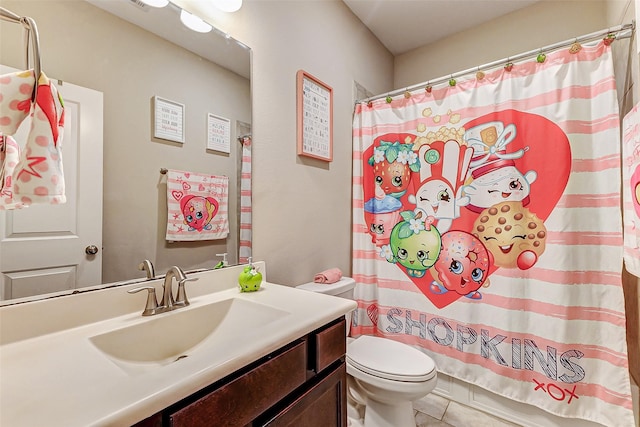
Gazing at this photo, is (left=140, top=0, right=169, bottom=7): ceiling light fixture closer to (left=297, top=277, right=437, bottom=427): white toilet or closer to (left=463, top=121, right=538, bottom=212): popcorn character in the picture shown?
(left=297, top=277, right=437, bottom=427): white toilet

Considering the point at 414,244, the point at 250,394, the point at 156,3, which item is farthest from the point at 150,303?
the point at 414,244

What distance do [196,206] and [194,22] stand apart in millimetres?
742

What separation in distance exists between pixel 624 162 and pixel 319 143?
56.4 inches

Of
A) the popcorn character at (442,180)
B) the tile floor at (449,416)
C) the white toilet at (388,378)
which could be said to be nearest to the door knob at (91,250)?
the white toilet at (388,378)

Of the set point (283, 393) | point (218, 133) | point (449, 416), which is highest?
point (218, 133)

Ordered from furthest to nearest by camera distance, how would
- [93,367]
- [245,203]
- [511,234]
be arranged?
[511,234], [245,203], [93,367]

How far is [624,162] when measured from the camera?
120cm

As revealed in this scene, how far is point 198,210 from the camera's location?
117cm

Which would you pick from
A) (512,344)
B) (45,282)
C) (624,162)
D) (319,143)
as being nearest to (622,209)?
(624,162)

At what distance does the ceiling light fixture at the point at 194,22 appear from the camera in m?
1.09

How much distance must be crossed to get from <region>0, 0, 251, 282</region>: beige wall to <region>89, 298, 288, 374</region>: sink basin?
215 mm

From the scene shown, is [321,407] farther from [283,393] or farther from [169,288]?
[169,288]

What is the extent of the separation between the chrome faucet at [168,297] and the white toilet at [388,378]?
0.71m

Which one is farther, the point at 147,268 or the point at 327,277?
the point at 327,277
